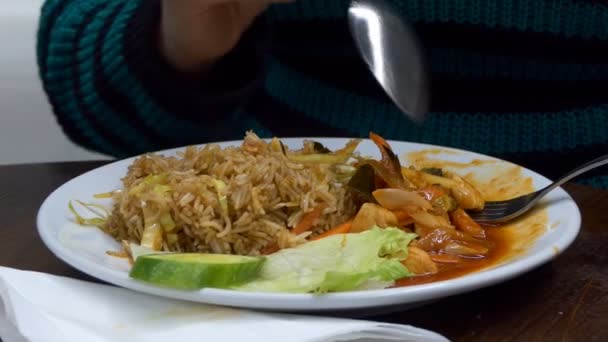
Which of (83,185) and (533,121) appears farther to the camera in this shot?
(533,121)

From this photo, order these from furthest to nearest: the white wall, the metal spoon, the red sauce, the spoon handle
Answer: the white wall → the metal spoon → the spoon handle → the red sauce

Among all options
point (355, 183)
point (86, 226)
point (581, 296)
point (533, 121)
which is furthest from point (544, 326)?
point (533, 121)

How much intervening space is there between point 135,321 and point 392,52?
0.50 m

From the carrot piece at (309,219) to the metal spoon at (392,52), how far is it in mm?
201

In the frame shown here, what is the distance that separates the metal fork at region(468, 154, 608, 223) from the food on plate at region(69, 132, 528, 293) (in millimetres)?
12

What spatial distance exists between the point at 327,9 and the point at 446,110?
25cm

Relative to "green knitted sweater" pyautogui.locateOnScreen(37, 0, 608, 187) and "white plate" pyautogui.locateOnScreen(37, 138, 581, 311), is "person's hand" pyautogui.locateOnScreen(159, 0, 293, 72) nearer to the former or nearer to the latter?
"green knitted sweater" pyautogui.locateOnScreen(37, 0, 608, 187)

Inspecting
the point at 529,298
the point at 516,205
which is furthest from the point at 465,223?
the point at 529,298

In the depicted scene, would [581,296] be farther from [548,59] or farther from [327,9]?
[327,9]

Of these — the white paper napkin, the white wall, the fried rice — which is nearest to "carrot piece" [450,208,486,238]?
the fried rice

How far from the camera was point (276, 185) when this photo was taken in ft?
2.64

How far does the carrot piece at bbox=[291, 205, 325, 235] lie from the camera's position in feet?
2.59

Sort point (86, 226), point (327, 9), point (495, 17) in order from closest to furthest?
point (86, 226) → point (495, 17) → point (327, 9)

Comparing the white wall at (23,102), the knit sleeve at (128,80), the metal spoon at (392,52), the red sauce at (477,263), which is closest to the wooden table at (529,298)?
the red sauce at (477,263)
